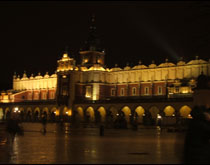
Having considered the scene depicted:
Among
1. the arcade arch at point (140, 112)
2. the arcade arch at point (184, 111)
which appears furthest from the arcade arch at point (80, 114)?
the arcade arch at point (184, 111)

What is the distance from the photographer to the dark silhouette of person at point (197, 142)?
6828mm

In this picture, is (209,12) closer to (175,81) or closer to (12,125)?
(12,125)

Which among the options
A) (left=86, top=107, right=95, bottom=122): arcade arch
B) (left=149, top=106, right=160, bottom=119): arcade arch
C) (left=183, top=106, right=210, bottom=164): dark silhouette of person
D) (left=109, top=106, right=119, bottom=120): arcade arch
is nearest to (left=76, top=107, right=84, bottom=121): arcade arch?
(left=86, top=107, right=95, bottom=122): arcade arch

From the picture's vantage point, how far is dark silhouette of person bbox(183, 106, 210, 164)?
6.83 metres

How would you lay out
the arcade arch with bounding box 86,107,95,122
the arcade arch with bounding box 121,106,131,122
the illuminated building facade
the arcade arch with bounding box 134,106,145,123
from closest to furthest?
the arcade arch with bounding box 134,106,145,123 < the arcade arch with bounding box 121,106,131,122 < the illuminated building facade < the arcade arch with bounding box 86,107,95,122

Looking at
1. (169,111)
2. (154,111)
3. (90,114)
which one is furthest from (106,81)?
(169,111)

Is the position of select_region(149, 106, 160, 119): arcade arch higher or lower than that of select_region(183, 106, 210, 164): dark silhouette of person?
higher

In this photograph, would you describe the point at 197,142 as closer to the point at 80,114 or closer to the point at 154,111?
the point at 154,111

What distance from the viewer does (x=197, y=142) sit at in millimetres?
7000

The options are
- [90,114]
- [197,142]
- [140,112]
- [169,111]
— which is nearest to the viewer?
[197,142]

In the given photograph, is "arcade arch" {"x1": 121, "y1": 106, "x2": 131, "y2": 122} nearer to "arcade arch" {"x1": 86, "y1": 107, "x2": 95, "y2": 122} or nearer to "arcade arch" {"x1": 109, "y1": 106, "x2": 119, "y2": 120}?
"arcade arch" {"x1": 109, "y1": 106, "x2": 119, "y2": 120}

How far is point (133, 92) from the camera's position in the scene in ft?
258

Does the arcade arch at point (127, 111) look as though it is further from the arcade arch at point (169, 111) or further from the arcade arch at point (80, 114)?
the arcade arch at point (80, 114)

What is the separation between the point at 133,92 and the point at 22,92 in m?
33.5
